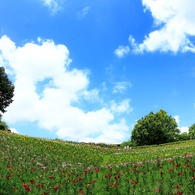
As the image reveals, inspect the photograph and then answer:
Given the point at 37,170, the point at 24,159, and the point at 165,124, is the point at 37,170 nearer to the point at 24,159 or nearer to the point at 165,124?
the point at 24,159

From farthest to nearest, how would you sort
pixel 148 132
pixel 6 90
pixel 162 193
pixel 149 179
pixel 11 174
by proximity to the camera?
pixel 148 132 < pixel 6 90 < pixel 11 174 < pixel 149 179 < pixel 162 193

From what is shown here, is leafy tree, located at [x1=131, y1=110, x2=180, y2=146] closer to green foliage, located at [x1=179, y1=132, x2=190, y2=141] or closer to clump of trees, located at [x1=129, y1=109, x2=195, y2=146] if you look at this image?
clump of trees, located at [x1=129, y1=109, x2=195, y2=146]

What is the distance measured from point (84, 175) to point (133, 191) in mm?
4837

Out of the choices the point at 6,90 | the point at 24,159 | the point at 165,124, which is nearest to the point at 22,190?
the point at 24,159

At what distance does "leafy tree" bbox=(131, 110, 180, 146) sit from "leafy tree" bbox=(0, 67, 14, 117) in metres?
27.3

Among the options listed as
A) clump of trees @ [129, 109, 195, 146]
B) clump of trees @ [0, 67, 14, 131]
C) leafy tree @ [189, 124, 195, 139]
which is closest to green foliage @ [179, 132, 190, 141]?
clump of trees @ [129, 109, 195, 146]

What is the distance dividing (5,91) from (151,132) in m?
31.7

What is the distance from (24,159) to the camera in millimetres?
24203

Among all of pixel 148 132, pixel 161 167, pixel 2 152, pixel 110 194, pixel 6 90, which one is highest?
pixel 6 90

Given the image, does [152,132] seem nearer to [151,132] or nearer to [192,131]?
[151,132]

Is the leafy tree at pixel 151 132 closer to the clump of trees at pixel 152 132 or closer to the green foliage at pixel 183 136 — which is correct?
the clump of trees at pixel 152 132

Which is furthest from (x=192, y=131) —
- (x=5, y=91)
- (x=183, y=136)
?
(x=5, y=91)

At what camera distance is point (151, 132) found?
79375 millimetres

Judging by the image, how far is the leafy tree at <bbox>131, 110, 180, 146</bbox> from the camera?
7869 cm
